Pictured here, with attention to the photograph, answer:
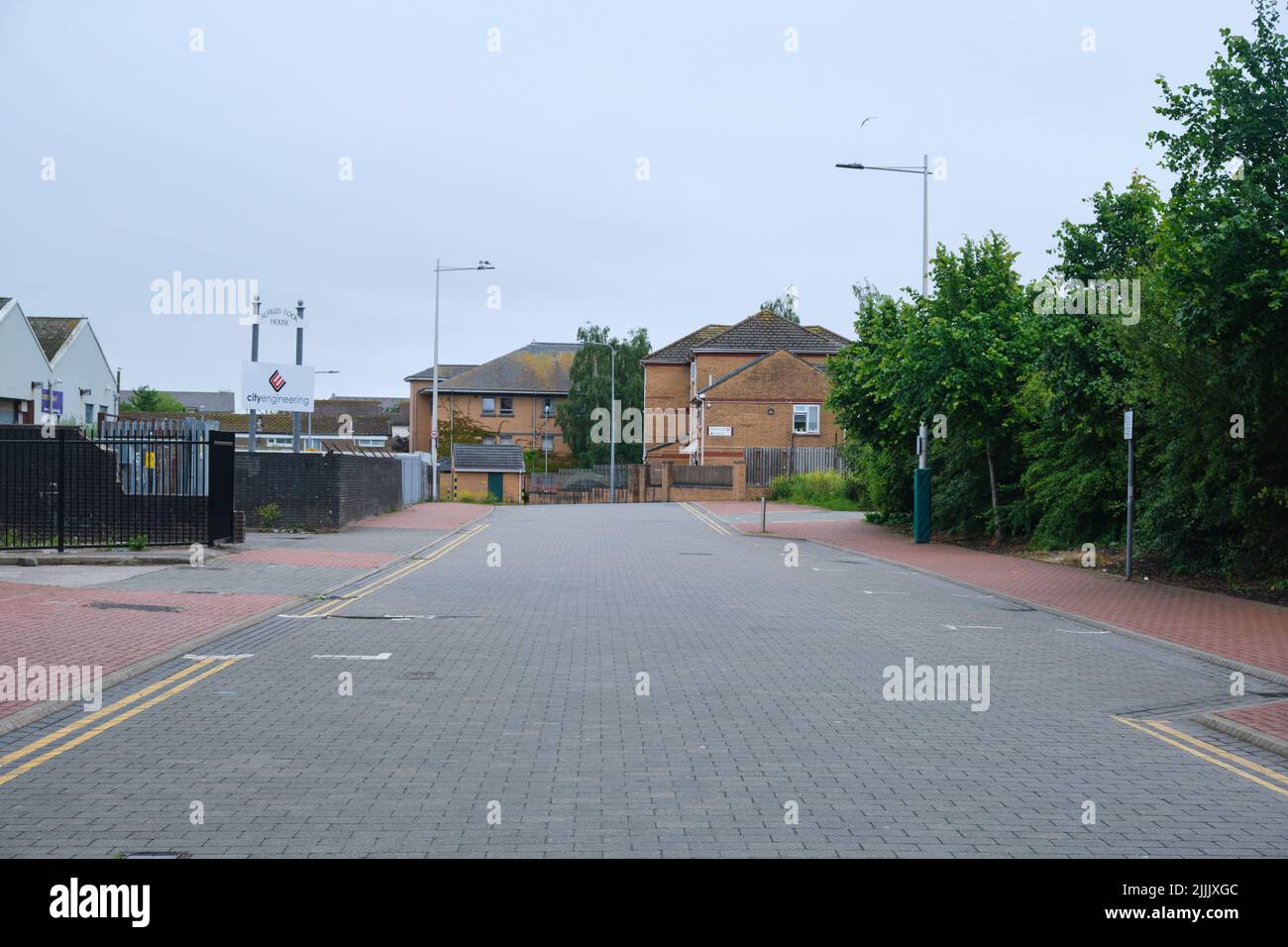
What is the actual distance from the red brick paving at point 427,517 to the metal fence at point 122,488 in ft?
30.7

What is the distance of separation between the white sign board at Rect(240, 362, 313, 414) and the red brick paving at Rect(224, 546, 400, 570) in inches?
303

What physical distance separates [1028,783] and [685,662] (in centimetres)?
476

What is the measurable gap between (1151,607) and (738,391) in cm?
5128

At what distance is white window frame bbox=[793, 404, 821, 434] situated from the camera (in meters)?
67.5

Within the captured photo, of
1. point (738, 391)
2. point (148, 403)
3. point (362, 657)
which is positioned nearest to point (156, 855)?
point (362, 657)

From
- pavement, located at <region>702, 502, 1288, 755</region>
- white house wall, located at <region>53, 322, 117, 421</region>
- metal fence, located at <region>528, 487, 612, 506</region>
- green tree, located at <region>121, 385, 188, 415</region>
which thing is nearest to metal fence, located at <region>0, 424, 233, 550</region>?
pavement, located at <region>702, 502, 1288, 755</region>

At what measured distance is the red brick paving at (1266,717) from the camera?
8.53 m

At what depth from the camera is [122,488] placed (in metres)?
22.4

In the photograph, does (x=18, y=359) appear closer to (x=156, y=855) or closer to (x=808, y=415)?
(x=808, y=415)

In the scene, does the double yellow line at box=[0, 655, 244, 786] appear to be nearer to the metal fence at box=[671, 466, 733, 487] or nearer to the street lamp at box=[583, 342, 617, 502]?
the metal fence at box=[671, 466, 733, 487]
